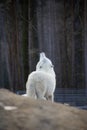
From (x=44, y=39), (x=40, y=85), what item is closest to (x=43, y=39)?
(x=44, y=39)

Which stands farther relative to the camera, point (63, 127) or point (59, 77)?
Result: point (59, 77)

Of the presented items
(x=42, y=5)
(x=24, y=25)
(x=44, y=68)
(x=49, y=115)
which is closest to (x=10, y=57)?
(x=24, y=25)

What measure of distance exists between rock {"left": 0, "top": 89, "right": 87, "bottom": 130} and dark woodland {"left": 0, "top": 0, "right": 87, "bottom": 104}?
366 centimetres

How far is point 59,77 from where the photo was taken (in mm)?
4246

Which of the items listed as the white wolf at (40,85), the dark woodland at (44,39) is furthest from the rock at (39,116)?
the dark woodland at (44,39)

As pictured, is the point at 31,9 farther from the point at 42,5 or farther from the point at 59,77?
the point at 59,77

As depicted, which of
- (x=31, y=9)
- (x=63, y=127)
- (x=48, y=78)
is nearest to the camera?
(x=63, y=127)

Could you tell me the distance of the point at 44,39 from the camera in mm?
4293

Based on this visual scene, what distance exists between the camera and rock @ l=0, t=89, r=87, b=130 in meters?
0.48

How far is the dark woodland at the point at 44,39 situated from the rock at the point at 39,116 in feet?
12.0

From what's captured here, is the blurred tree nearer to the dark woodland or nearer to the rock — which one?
the dark woodland

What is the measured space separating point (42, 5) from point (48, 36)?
354mm

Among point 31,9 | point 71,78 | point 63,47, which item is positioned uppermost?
point 31,9

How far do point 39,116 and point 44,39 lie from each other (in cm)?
380
